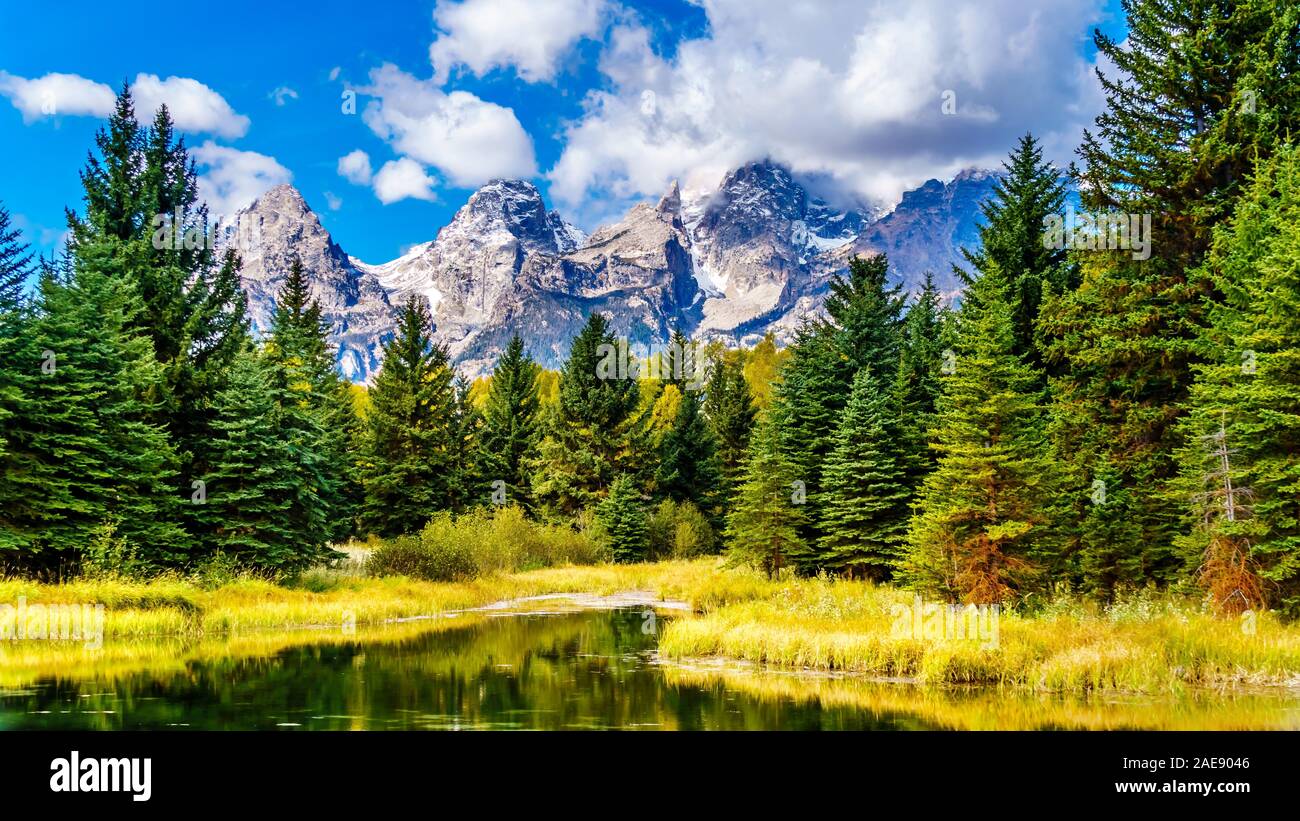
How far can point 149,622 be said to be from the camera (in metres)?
24.9

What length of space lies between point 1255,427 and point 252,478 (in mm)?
31604

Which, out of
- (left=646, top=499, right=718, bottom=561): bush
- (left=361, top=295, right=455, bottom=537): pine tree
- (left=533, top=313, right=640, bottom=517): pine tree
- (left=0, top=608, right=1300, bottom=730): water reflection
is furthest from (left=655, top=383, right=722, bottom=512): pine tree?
(left=0, top=608, right=1300, bottom=730): water reflection

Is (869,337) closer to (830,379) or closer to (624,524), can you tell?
(830,379)

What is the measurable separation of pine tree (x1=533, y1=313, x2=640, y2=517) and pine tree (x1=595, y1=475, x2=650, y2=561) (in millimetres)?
4962

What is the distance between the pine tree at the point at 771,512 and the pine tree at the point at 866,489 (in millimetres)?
1516

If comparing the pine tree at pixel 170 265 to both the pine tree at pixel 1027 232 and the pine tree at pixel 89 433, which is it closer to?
the pine tree at pixel 89 433

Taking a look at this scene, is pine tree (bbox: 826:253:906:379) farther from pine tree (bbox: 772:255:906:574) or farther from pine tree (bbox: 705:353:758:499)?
pine tree (bbox: 705:353:758:499)

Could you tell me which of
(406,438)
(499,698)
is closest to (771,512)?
(499,698)

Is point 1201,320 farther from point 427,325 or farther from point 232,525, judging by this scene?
point 427,325

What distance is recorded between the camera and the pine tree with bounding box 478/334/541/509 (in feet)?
228

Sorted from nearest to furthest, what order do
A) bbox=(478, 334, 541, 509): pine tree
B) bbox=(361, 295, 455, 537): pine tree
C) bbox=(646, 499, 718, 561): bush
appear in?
bbox=(361, 295, 455, 537): pine tree, bbox=(646, 499, 718, 561): bush, bbox=(478, 334, 541, 509): pine tree

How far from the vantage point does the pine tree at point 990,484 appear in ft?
77.8

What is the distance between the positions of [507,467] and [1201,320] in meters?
52.0
